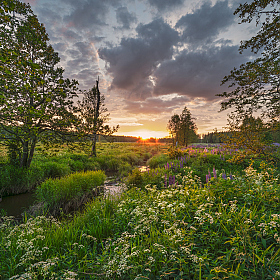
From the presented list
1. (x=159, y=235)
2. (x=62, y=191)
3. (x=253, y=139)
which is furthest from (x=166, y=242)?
(x=62, y=191)

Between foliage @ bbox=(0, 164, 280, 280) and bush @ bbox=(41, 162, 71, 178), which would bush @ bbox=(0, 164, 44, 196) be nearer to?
bush @ bbox=(41, 162, 71, 178)

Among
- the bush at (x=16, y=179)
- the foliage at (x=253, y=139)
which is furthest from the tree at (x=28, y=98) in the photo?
the foliage at (x=253, y=139)

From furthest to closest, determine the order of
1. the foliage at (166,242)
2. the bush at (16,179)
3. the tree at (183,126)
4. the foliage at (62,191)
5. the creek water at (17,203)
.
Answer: the tree at (183,126)
the bush at (16,179)
the foliage at (62,191)
the creek water at (17,203)
the foliage at (166,242)

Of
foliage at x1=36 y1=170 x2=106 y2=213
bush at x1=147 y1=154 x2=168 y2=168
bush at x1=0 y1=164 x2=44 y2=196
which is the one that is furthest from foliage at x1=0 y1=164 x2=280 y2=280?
bush at x1=147 y1=154 x2=168 y2=168

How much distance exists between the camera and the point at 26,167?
9.33 meters

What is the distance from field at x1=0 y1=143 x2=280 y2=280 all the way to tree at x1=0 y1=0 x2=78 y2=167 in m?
3.00

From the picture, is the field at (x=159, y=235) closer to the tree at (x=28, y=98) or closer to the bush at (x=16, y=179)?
the bush at (x=16, y=179)

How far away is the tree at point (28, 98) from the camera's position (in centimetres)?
446

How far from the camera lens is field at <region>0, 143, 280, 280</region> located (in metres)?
2.13

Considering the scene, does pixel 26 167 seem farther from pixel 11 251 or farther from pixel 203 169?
pixel 203 169

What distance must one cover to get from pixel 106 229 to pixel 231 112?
692 cm

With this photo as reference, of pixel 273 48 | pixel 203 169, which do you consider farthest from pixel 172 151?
pixel 273 48

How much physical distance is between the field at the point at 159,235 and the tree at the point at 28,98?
300 centimetres

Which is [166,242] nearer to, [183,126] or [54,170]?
[54,170]
